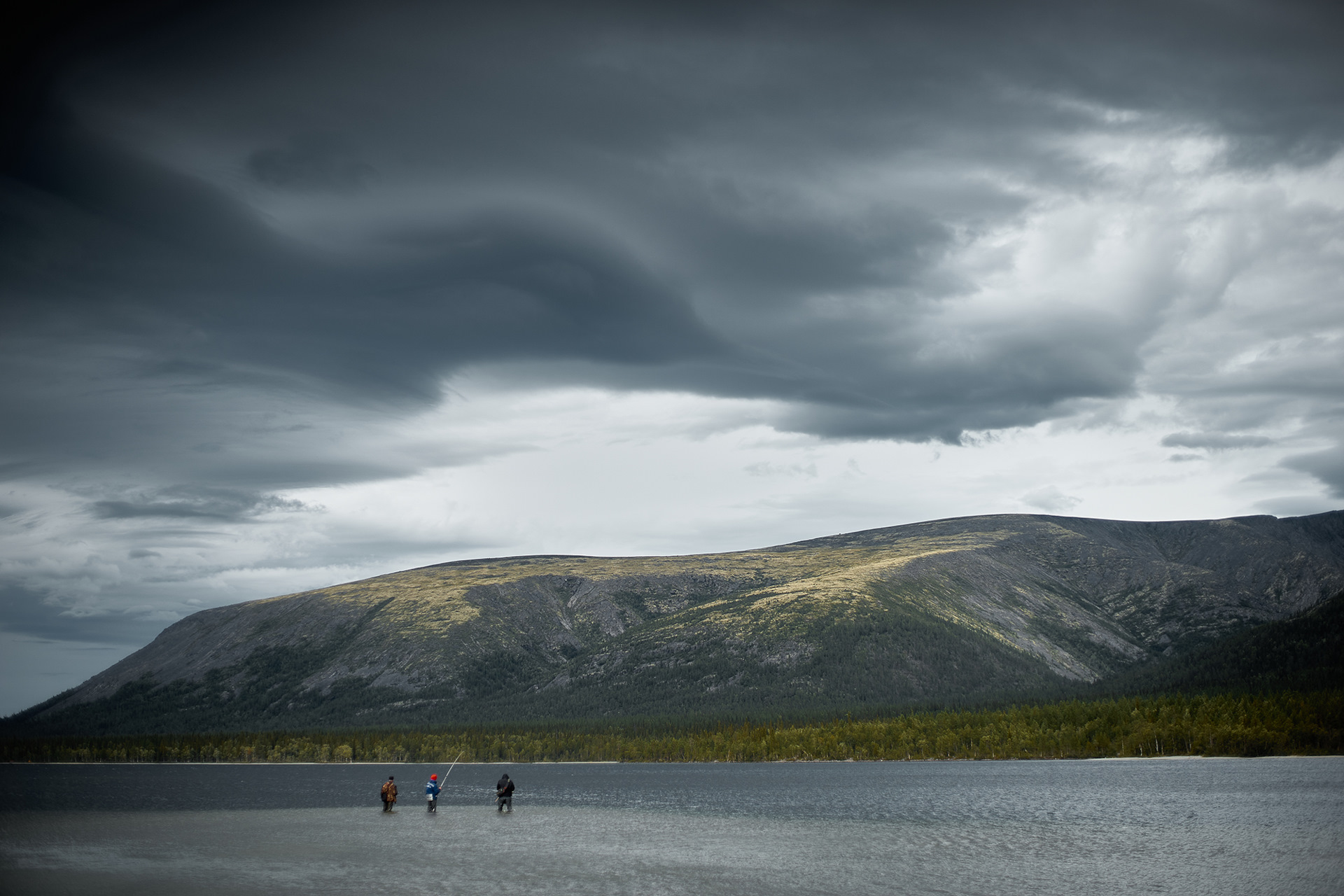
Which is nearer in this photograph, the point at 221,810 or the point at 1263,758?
the point at 221,810

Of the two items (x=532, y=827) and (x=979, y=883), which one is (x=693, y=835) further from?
(x=979, y=883)

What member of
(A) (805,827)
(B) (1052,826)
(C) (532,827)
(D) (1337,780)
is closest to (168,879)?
(C) (532,827)

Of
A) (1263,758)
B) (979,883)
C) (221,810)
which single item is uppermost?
(979,883)

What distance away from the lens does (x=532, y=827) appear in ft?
276

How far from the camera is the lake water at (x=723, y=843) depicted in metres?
50.4

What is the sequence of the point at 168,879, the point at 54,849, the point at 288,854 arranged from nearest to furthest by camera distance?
the point at 168,879 < the point at 288,854 < the point at 54,849

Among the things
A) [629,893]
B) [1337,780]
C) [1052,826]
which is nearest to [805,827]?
[1052,826]

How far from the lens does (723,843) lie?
236 ft

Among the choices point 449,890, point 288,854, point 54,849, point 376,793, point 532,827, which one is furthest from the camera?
point 376,793

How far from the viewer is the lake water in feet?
165

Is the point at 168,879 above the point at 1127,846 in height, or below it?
above

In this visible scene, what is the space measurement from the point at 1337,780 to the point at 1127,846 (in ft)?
263

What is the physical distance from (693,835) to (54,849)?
48.2m

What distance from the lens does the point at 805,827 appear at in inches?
3354
